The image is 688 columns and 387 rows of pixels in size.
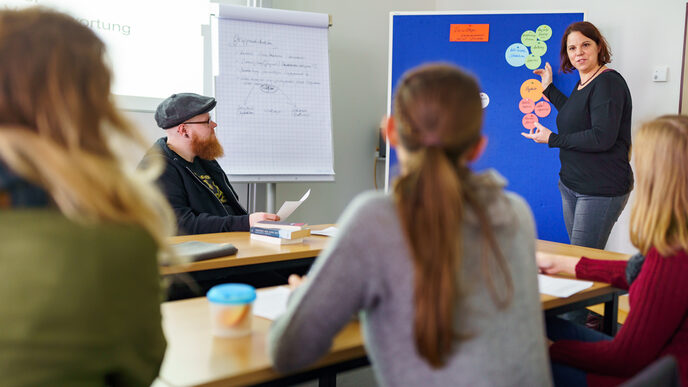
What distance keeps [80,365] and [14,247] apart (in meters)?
0.19

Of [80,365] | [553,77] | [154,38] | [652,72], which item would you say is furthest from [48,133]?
[652,72]

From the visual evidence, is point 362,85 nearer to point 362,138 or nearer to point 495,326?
point 362,138

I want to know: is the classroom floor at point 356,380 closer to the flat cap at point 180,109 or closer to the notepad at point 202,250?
Result: the notepad at point 202,250

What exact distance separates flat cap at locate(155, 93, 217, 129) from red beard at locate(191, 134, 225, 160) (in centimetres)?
11

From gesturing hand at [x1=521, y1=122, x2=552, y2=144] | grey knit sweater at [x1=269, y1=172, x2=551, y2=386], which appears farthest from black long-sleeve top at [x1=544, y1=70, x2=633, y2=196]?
grey knit sweater at [x1=269, y1=172, x2=551, y2=386]

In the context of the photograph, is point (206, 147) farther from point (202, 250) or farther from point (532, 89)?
point (532, 89)

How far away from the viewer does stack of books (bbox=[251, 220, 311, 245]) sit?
83.1 inches

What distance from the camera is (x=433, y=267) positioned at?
2.72 feet

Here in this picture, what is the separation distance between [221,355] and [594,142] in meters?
2.47

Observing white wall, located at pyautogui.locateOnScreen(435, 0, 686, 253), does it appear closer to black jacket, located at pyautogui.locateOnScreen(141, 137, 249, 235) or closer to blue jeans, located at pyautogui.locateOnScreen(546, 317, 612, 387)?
blue jeans, located at pyautogui.locateOnScreen(546, 317, 612, 387)

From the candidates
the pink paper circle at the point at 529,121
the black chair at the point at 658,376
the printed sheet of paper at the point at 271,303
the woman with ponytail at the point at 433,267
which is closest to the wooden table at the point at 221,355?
the printed sheet of paper at the point at 271,303

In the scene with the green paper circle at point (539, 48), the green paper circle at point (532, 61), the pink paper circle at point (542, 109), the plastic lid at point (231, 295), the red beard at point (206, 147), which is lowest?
the plastic lid at point (231, 295)

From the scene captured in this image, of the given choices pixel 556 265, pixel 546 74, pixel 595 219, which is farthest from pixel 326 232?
pixel 546 74

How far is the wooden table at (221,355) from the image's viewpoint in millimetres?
978
